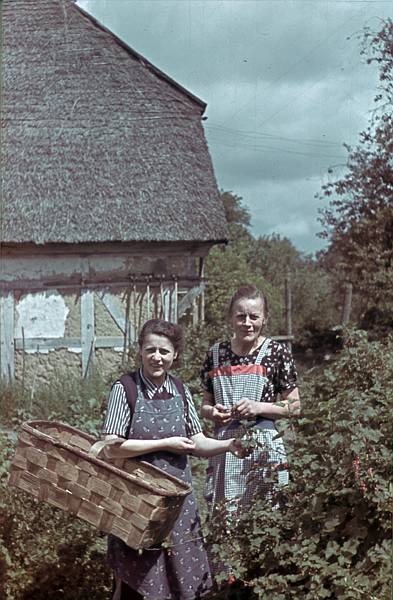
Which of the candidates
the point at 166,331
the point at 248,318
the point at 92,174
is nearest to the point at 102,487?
the point at 166,331

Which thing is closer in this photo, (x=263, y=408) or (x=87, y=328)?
(x=263, y=408)

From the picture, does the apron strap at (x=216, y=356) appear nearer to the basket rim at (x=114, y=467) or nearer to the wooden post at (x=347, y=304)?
the basket rim at (x=114, y=467)

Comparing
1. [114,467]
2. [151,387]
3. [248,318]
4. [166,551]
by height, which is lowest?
[166,551]

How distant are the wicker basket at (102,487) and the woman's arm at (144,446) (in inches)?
1.5

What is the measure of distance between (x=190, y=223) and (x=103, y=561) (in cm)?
588

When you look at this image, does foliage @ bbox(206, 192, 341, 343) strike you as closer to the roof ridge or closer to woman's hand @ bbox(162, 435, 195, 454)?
the roof ridge

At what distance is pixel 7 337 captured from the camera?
9.02 meters

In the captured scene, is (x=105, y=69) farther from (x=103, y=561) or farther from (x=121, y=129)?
(x=103, y=561)

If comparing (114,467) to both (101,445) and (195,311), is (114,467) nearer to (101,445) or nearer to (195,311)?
(101,445)

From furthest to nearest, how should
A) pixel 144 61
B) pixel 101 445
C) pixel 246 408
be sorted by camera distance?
pixel 144 61 → pixel 246 408 → pixel 101 445

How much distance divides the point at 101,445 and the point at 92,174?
664 centimetres

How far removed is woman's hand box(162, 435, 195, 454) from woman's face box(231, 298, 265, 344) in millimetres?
463

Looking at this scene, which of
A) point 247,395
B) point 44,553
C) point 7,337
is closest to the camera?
point 247,395

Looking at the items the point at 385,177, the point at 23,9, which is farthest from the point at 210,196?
the point at 385,177
